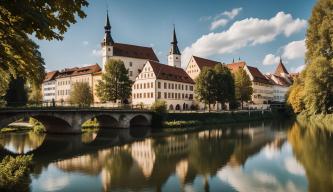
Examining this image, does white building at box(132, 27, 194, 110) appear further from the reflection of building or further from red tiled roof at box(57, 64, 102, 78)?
the reflection of building

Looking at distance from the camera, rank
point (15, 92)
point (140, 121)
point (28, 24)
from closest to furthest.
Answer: point (28, 24), point (15, 92), point (140, 121)

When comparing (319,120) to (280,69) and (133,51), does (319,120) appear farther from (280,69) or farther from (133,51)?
(280,69)

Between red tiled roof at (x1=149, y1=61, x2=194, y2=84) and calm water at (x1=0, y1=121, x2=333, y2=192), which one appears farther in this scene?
red tiled roof at (x1=149, y1=61, x2=194, y2=84)

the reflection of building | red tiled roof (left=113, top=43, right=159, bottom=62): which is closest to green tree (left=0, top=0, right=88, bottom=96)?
the reflection of building

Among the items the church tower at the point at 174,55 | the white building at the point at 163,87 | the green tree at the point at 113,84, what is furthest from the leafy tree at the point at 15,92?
the church tower at the point at 174,55

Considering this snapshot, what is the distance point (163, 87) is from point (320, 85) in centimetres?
2912

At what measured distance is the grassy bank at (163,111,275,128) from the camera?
5300 centimetres

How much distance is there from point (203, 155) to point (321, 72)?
30810 mm

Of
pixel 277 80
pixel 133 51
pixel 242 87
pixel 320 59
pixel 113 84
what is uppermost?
pixel 133 51

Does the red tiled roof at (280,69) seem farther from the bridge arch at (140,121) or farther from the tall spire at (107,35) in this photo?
the bridge arch at (140,121)

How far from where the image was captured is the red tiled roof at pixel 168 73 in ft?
224

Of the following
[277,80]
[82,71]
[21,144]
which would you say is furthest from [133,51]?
[277,80]

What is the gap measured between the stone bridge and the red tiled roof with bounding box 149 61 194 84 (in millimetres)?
15503

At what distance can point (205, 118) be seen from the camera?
5916 centimetres
